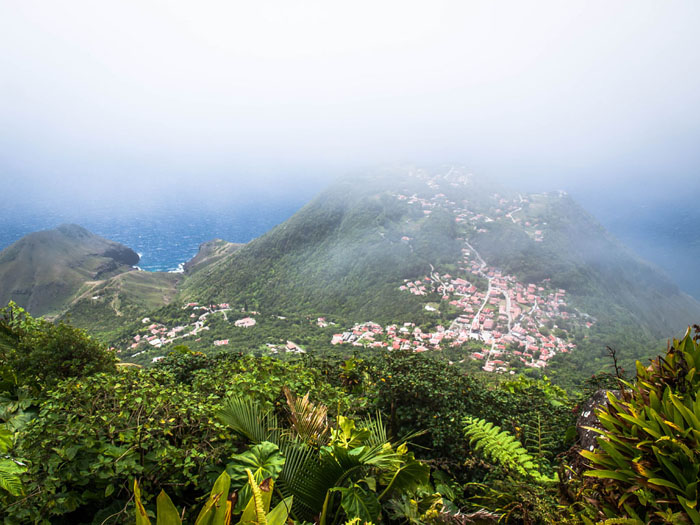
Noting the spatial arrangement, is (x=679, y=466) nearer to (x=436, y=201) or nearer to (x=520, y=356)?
(x=520, y=356)

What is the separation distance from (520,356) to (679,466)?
45.9 meters

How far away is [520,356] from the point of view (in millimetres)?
40500

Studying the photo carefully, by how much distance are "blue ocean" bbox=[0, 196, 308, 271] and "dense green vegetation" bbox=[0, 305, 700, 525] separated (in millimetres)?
104688

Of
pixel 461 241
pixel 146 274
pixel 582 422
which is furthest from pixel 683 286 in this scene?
pixel 146 274

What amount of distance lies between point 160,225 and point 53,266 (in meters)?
75.6

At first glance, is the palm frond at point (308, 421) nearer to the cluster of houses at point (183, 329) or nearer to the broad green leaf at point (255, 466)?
the broad green leaf at point (255, 466)

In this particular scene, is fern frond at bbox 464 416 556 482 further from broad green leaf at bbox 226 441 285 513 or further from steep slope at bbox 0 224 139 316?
steep slope at bbox 0 224 139 316

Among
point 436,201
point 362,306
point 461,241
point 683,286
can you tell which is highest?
point 436,201

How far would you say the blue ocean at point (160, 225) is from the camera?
357ft

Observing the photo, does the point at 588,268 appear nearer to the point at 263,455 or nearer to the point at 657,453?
the point at 657,453

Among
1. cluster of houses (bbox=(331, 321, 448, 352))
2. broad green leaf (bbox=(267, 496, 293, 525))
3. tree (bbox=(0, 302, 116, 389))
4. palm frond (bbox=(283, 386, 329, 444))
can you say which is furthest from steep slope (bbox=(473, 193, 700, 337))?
tree (bbox=(0, 302, 116, 389))

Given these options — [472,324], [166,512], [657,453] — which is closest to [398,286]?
[472,324]

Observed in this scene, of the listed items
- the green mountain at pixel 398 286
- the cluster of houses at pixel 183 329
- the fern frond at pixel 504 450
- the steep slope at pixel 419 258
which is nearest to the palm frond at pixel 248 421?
the fern frond at pixel 504 450

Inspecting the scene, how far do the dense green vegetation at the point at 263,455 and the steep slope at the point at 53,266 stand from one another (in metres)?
81.3
